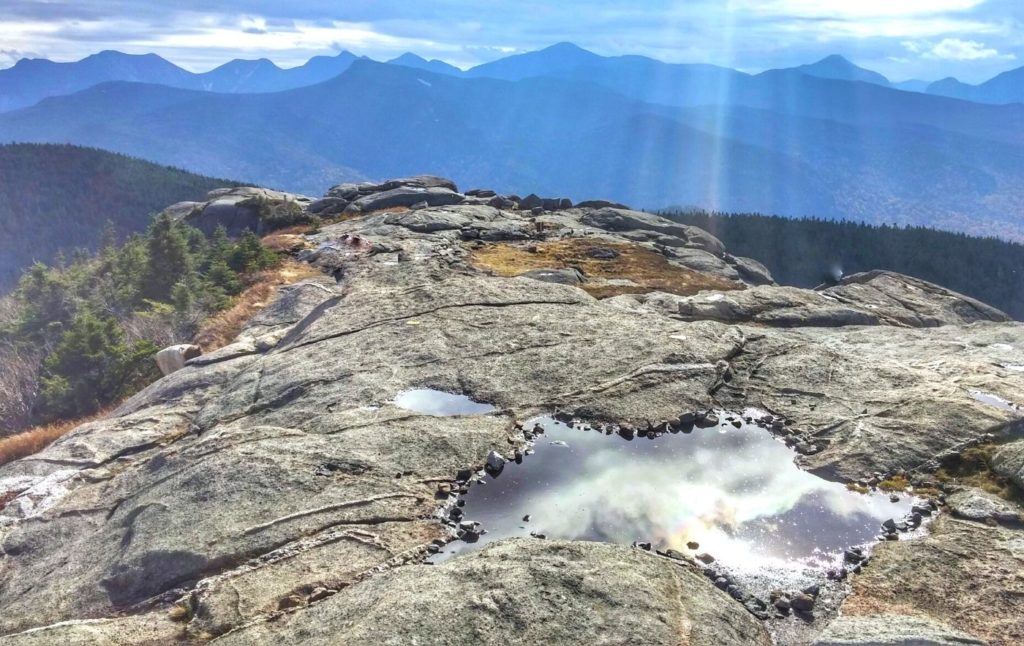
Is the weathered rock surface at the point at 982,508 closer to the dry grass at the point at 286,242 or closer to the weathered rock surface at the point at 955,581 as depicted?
the weathered rock surface at the point at 955,581

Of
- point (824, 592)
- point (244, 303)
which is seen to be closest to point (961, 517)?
point (824, 592)

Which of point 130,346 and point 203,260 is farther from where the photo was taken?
point 203,260

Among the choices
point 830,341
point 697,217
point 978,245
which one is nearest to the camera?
point 830,341


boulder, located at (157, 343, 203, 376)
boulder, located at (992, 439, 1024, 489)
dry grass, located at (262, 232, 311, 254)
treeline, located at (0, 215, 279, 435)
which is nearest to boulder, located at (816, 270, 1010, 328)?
boulder, located at (992, 439, 1024, 489)

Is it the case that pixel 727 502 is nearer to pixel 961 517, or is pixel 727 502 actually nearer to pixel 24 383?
pixel 961 517

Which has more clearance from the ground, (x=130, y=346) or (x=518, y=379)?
(x=518, y=379)

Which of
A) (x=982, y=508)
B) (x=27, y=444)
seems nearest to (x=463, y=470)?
(x=982, y=508)

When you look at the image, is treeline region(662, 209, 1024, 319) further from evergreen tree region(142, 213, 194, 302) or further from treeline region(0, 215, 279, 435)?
evergreen tree region(142, 213, 194, 302)
